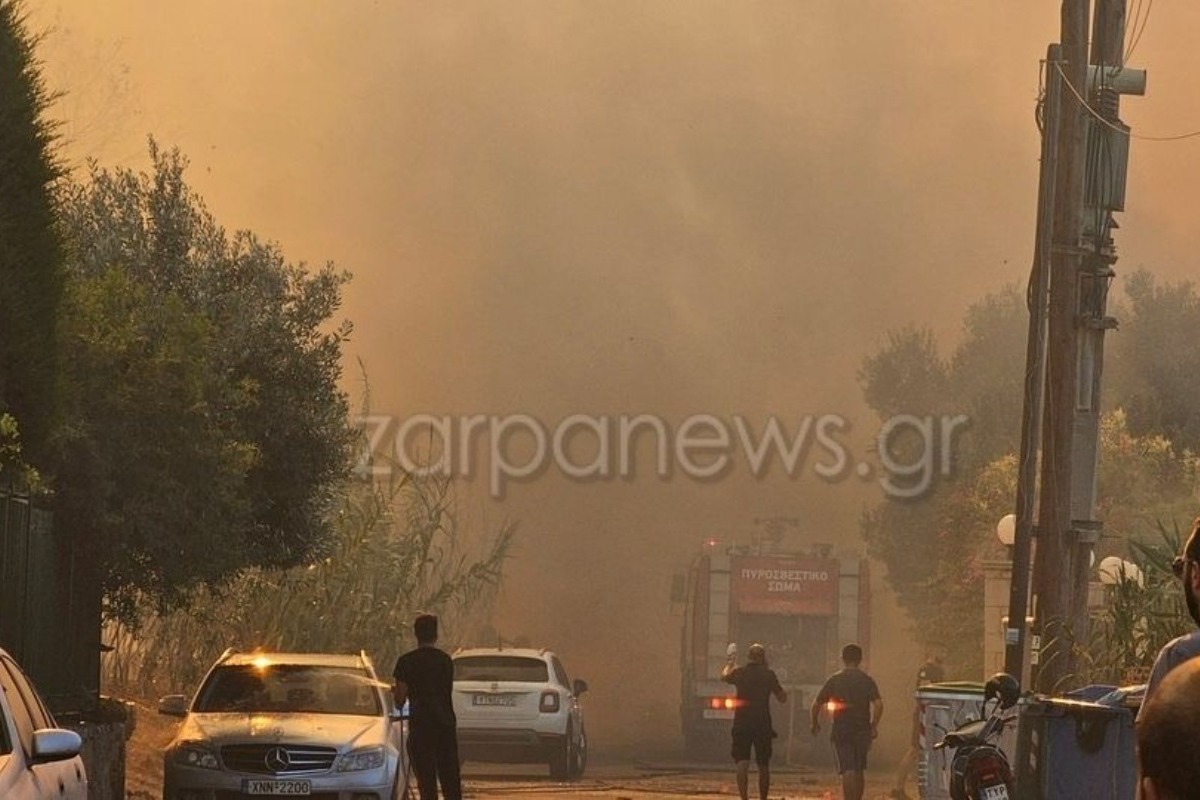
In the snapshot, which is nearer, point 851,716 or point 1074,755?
point 1074,755

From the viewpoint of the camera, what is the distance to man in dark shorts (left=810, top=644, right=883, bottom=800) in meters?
23.6

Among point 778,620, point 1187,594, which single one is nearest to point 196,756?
point 1187,594

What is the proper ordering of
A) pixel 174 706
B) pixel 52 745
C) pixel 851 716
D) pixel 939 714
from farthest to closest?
1. pixel 851 716
2. pixel 939 714
3. pixel 174 706
4. pixel 52 745

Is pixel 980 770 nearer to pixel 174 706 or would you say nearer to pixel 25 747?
pixel 25 747

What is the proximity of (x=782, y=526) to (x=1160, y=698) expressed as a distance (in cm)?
4483

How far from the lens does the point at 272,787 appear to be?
709 inches

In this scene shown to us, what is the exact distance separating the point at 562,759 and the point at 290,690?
10.8 meters

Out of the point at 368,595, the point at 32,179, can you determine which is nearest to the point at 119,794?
the point at 32,179

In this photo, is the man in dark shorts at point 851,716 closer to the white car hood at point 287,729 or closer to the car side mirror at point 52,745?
the white car hood at point 287,729

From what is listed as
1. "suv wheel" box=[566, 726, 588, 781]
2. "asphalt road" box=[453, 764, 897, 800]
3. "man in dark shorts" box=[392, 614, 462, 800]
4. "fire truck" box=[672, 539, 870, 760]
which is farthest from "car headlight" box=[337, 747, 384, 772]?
"fire truck" box=[672, 539, 870, 760]

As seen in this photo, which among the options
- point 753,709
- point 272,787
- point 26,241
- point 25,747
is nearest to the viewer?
point 25,747

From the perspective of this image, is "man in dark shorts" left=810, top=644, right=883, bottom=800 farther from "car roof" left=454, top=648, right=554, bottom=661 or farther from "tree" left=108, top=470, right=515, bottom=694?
"car roof" left=454, top=648, right=554, bottom=661

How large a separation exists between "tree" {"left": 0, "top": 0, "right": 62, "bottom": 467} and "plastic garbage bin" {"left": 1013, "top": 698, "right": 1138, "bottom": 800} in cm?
802

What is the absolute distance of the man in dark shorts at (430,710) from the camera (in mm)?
17844
